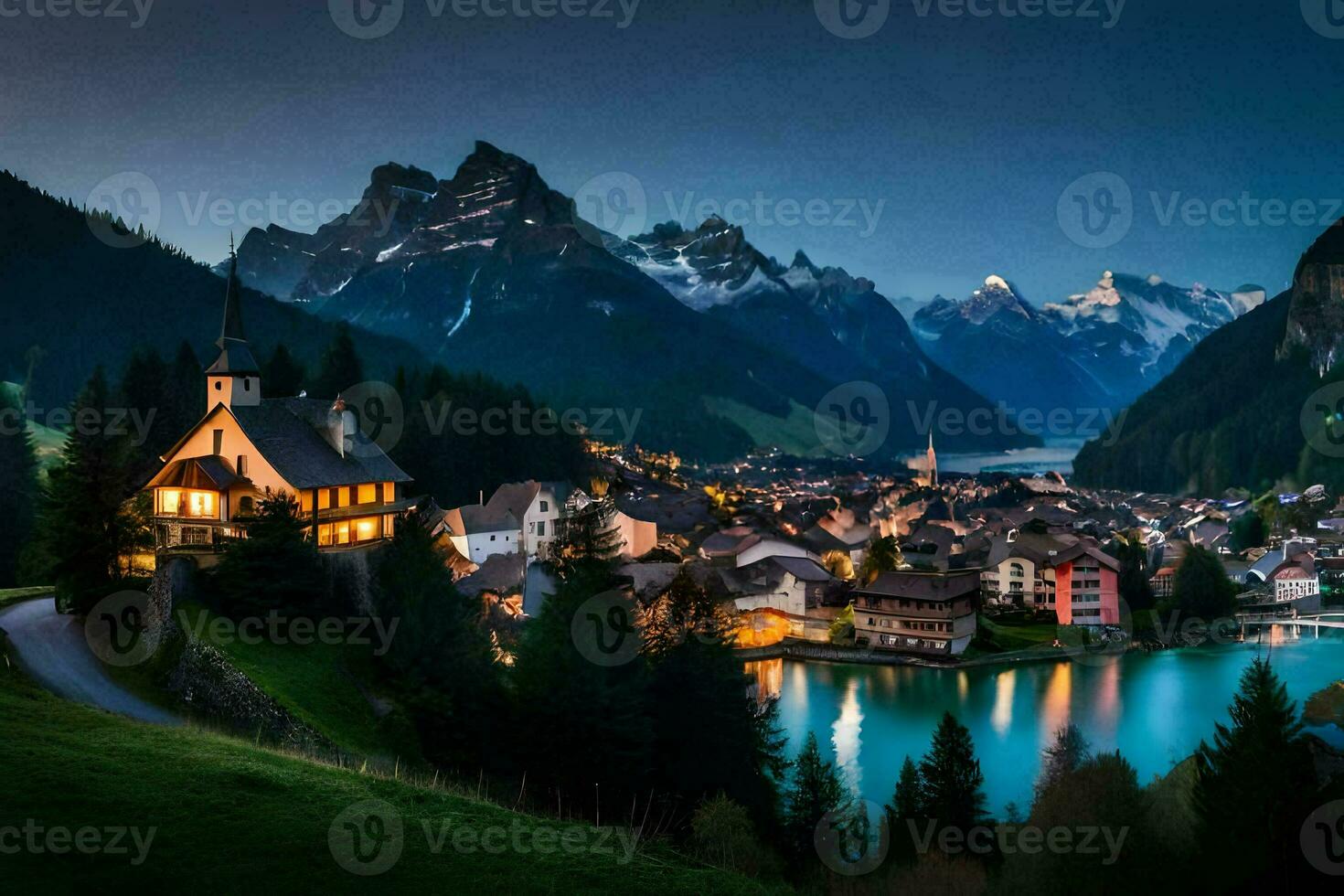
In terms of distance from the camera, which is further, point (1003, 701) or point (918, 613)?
point (918, 613)

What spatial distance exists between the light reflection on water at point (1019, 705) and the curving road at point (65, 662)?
16.4m

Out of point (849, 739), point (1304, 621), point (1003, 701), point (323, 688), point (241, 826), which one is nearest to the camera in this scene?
point (241, 826)

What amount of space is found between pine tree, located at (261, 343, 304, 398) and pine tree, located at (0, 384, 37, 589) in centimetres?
804

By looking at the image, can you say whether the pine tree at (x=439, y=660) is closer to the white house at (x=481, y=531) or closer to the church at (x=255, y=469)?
the church at (x=255, y=469)

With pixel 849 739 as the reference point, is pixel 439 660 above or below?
above

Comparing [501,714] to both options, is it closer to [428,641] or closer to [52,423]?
[428,641]

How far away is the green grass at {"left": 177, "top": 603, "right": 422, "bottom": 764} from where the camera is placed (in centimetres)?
1462

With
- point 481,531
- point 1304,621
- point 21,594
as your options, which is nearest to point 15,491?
point 481,531

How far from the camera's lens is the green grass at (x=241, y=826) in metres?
7.28

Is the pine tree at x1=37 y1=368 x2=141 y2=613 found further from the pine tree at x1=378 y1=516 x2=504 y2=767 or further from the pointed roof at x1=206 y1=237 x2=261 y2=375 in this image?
the pine tree at x1=378 y1=516 x2=504 y2=767

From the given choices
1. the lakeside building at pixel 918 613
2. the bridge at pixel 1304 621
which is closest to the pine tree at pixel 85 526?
the lakeside building at pixel 918 613

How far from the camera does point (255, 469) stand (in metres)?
19.8

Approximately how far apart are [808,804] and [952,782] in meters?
2.73

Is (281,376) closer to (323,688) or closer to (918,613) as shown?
(323,688)
